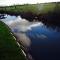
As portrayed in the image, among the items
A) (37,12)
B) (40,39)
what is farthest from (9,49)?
(37,12)

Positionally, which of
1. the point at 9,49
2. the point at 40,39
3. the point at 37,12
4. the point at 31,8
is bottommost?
the point at 31,8

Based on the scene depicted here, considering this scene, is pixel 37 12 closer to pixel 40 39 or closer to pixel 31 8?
pixel 31 8

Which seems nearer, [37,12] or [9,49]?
[9,49]

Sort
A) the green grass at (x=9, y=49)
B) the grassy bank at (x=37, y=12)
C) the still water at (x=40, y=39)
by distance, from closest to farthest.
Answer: the green grass at (x=9, y=49) → the still water at (x=40, y=39) → the grassy bank at (x=37, y=12)

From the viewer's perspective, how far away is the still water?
98.2 ft

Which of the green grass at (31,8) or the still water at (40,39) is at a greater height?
the still water at (40,39)

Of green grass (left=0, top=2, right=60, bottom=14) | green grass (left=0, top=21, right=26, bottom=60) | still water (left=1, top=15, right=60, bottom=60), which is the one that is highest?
green grass (left=0, top=21, right=26, bottom=60)

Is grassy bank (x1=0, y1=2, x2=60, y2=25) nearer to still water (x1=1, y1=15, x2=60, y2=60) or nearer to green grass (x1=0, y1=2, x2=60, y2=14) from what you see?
green grass (x1=0, y1=2, x2=60, y2=14)

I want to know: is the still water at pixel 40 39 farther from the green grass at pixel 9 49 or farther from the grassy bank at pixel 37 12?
the grassy bank at pixel 37 12

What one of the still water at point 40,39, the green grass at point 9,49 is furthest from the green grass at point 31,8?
the green grass at point 9,49

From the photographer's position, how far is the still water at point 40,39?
29938mm

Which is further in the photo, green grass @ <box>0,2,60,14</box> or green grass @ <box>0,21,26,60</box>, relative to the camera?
green grass @ <box>0,2,60,14</box>

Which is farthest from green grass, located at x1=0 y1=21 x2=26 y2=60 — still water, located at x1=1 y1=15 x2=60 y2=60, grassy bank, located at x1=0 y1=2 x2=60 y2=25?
grassy bank, located at x1=0 y1=2 x2=60 y2=25

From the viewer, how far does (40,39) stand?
120ft
